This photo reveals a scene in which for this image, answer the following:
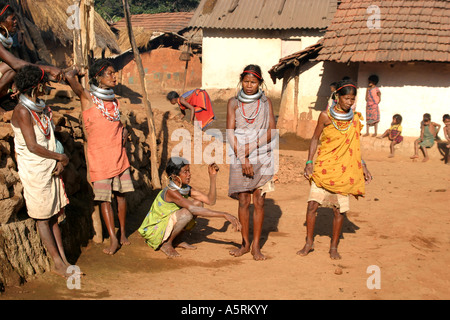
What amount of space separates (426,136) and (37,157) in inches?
389

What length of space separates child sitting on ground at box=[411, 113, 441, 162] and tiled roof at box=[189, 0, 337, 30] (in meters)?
8.46

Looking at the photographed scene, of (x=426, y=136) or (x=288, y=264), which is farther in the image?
(x=426, y=136)

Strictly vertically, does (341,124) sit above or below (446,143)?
above

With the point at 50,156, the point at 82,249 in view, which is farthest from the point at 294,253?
the point at 50,156

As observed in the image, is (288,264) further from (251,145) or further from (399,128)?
(399,128)

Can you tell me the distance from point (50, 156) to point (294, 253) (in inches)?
110

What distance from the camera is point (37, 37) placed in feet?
34.2

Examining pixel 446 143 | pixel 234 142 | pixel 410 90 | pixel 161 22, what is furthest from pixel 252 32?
pixel 234 142

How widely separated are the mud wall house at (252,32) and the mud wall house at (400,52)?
21.9 feet

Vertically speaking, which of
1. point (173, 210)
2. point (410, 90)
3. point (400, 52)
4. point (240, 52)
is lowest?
point (173, 210)

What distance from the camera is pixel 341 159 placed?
546 cm

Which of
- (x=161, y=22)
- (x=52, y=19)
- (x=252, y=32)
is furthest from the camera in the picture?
(x=161, y=22)

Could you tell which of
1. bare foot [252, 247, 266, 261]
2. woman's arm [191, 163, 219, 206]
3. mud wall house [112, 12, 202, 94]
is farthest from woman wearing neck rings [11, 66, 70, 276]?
mud wall house [112, 12, 202, 94]

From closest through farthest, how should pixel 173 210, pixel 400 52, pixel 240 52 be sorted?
pixel 173 210, pixel 400 52, pixel 240 52
